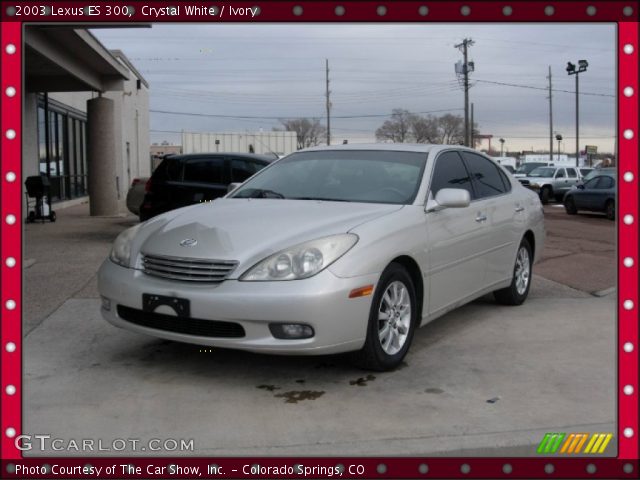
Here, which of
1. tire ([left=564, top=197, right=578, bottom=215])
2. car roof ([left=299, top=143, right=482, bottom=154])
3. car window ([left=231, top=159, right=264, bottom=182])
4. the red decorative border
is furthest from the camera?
tire ([left=564, top=197, right=578, bottom=215])

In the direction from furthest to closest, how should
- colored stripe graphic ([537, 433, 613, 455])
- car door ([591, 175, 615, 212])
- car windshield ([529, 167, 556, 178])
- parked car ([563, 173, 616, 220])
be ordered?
1. car windshield ([529, 167, 556, 178])
2. car door ([591, 175, 615, 212])
3. parked car ([563, 173, 616, 220])
4. colored stripe graphic ([537, 433, 613, 455])

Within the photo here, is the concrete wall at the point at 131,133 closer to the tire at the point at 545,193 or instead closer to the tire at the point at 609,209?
the tire at the point at 609,209

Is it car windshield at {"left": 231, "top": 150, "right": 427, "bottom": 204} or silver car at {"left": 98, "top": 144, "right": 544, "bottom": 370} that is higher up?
car windshield at {"left": 231, "top": 150, "right": 427, "bottom": 204}

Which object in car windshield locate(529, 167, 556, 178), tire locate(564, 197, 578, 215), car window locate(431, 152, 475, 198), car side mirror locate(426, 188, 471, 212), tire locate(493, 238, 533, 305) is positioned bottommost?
tire locate(493, 238, 533, 305)

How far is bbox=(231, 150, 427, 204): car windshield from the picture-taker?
512cm

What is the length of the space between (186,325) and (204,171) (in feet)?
24.4

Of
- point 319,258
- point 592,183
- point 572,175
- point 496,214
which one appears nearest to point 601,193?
point 592,183

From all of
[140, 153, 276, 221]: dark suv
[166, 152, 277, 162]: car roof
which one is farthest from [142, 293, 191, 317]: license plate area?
[166, 152, 277, 162]: car roof

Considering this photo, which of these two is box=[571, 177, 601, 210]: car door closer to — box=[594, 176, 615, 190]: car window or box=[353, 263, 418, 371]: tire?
box=[594, 176, 615, 190]: car window

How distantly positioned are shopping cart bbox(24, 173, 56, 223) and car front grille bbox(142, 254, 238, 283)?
11548 mm

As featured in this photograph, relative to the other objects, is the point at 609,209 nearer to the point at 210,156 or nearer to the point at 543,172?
the point at 543,172

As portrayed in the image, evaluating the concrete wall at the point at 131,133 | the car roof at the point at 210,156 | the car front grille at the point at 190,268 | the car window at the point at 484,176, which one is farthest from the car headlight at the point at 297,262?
the concrete wall at the point at 131,133

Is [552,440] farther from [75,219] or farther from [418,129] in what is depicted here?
[418,129]

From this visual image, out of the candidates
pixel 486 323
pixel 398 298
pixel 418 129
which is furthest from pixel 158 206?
pixel 418 129
